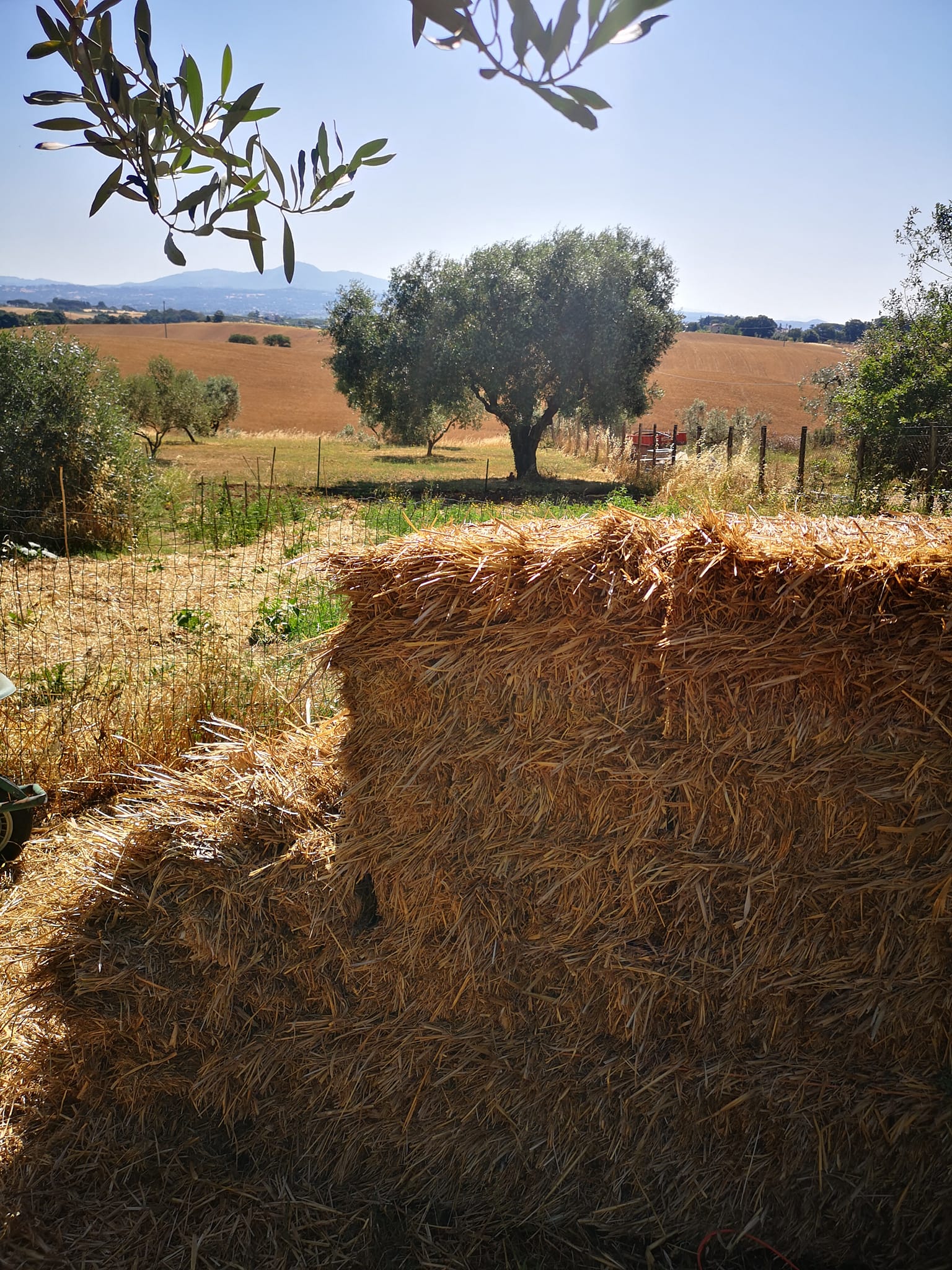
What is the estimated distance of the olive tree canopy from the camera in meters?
18.2

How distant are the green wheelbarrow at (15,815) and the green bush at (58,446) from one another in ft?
22.5

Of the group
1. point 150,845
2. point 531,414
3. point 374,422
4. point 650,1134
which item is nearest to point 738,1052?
point 650,1134

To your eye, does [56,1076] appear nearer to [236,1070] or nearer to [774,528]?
[236,1070]

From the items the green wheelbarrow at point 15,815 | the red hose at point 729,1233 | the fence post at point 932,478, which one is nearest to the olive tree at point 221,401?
the fence post at point 932,478

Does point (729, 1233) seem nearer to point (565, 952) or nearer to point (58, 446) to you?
point (565, 952)

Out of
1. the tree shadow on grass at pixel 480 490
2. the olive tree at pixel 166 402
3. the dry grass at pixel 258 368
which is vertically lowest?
the tree shadow on grass at pixel 480 490

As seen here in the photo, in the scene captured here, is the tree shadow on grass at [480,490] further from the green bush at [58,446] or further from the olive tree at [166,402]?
the olive tree at [166,402]

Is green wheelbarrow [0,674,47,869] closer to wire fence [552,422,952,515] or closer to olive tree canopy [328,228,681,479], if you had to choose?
wire fence [552,422,952,515]

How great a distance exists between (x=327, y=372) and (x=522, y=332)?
40.1m

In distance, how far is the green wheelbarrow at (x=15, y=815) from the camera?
343 cm

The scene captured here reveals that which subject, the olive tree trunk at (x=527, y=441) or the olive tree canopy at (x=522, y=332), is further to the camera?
the olive tree trunk at (x=527, y=441)

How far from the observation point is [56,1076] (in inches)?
102

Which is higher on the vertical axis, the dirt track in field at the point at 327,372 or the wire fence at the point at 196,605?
the dirt track in field at the point at 327,372

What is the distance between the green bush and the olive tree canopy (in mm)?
9406
